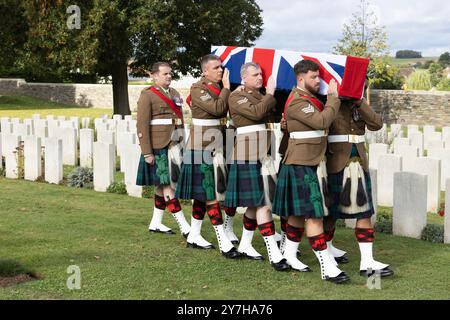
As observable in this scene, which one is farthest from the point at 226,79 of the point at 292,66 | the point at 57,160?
the point at 57,160

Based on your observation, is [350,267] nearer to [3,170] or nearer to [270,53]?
[270,53]

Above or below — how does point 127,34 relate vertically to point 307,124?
above

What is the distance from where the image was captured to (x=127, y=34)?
2106 centimetres

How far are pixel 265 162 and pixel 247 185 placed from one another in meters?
0.24

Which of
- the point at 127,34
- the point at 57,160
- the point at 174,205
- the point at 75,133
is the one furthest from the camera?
the point at 127,34

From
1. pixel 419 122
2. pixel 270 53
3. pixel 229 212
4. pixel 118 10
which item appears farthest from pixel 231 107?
pixel 419 122

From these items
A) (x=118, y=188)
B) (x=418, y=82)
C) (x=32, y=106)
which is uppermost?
(x=418, y=82)

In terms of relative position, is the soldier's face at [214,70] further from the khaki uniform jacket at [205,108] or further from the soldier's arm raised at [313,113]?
the soldier's arm raised at [313,113]

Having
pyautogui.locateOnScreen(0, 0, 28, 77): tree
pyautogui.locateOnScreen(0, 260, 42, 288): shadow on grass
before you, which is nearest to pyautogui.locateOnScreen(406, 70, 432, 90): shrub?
pyautogui.locateOnScreen(0, 0, 28, 77): tree

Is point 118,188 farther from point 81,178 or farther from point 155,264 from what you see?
point 155,264

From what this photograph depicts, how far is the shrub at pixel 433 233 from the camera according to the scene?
676cm

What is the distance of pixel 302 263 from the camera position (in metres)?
5.65

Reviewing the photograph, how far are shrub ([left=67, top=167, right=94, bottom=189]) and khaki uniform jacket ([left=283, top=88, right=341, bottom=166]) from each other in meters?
5.39
